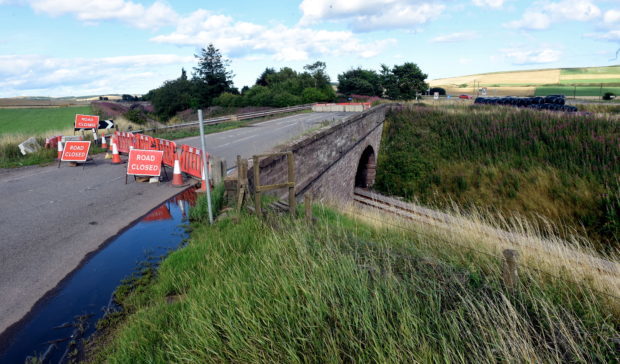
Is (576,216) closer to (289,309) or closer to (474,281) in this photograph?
(474,281)

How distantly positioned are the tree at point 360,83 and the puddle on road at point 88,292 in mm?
48444

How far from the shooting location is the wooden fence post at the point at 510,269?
3.32 metres

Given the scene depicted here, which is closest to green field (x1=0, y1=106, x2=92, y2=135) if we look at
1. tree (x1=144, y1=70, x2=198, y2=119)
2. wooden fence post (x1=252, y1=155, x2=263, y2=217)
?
tree (x1=144, y1=70, x2=198, y2=119)

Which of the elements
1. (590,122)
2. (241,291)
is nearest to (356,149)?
(590,122)

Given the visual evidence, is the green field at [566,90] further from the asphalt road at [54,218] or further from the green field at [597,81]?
the asphalt road at [54,218]

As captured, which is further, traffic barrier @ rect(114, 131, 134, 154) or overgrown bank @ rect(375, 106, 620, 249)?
traffic barrier @ rect(114, 131, 134, 154)

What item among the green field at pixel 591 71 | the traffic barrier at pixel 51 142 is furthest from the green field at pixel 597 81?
the traffic barrier at pixel 51 142

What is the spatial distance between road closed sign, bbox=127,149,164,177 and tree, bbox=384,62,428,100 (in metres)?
44.1

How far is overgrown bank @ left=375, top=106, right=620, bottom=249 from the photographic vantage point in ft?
42.8

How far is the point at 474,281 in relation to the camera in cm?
373

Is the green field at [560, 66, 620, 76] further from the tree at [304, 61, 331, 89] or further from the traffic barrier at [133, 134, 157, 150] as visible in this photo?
the traffic barrier at [133, 134, 157, 150]

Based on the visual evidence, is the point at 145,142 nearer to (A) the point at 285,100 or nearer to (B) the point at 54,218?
(B) the point at 54,218

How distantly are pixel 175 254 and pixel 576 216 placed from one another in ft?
44.3

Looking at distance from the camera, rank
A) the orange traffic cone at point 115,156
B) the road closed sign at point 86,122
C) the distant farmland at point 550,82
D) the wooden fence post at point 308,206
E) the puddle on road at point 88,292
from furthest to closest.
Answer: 1. the distant farmland at point 550,82
2. the road closed sign at point 86,122
3. the orange traffic cone at point 115,156
4. the wooden fence post at point 308,206
5. the puddle on road at point 88,292
